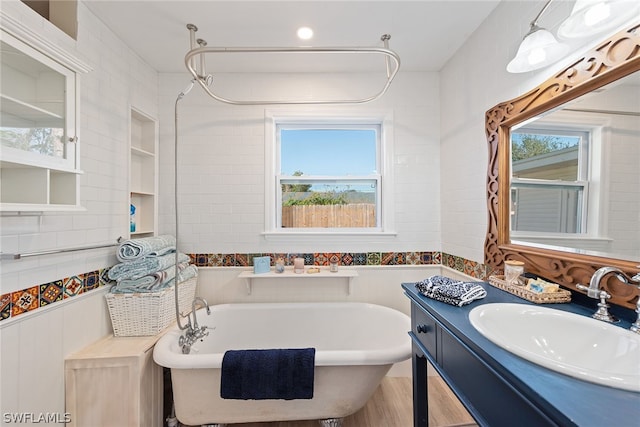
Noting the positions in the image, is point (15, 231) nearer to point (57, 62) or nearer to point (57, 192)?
point (57, 192)

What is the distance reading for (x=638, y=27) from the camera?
876mm

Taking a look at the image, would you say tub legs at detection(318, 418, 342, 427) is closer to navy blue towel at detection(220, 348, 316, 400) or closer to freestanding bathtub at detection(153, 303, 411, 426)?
freestanding bathtub at detection(153, 303, 411, 426)

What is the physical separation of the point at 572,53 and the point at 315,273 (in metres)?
1.90

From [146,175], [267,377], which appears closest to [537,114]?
[267,377]

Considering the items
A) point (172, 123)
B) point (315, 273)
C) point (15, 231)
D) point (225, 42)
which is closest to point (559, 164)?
point (315, 273)

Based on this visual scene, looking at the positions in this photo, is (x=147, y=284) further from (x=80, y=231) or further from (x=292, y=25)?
(x=292, y=25)

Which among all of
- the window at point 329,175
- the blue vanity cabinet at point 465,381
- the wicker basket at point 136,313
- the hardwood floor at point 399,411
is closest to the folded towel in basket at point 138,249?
the wicker basket at point 136,313

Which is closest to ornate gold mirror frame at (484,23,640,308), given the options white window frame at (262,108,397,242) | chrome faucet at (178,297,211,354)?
white window frame at (262,108,397,242)

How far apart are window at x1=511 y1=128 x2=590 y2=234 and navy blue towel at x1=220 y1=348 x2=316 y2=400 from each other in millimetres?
1328

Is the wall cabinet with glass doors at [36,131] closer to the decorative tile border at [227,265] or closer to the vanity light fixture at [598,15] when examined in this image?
the decorative tile border at [227,265]

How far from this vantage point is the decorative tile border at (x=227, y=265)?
1.20 m

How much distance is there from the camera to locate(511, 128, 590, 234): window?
3.54ft

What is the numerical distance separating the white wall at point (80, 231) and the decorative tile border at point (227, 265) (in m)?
0.03

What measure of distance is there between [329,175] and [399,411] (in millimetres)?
1819
